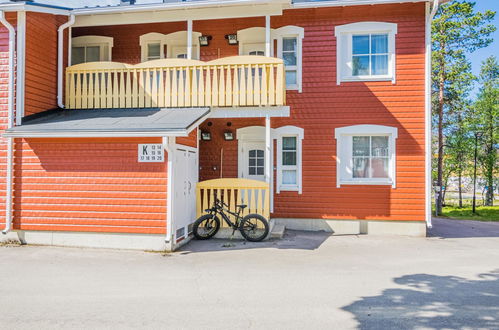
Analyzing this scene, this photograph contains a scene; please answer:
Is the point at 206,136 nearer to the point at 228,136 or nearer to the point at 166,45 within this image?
the point at 228,136

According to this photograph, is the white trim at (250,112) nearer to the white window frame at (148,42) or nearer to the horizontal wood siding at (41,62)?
the white window frame at (148,42)

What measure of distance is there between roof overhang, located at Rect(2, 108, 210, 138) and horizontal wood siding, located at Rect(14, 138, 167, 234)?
0.37 m

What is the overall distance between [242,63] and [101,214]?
205 inches

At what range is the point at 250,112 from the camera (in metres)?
9.77

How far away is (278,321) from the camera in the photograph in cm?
445

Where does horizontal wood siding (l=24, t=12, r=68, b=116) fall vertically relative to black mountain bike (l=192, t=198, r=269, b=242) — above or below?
above

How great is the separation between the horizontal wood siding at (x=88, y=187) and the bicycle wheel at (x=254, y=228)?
2055 millimetres

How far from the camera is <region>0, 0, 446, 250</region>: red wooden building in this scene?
863 cm

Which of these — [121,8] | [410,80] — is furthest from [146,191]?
[410,80]

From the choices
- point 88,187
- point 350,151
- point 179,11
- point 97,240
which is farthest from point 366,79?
point 97,240

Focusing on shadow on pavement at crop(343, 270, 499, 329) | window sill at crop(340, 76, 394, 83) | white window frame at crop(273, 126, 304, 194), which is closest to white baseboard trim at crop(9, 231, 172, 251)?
white window frame at crop(273, 126, 304, 194)

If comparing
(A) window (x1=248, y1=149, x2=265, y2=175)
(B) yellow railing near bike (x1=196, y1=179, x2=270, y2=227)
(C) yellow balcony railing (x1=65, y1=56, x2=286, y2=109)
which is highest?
(C) yellow balcony railing (x1=65, y1=56, x2=286, y2=109)

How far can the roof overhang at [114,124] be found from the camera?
8148mm

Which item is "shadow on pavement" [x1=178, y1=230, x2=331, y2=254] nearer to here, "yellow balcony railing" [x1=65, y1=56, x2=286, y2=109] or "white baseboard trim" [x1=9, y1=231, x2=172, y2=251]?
"white baseboard trim" [x1=9, y1=231, x2=172, y2=251]
